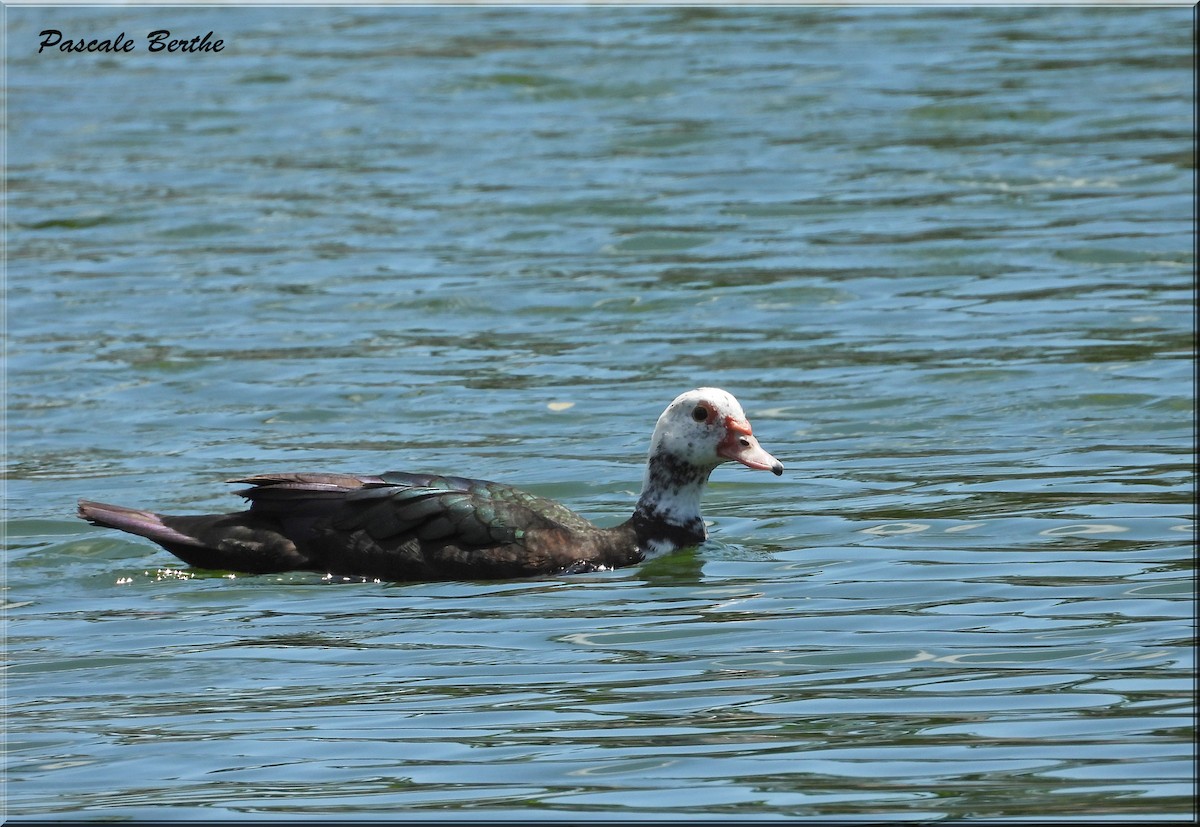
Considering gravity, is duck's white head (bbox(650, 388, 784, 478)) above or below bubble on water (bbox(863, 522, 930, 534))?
above

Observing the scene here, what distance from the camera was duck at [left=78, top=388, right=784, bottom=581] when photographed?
9.97 meters

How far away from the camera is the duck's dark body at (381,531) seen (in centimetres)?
997

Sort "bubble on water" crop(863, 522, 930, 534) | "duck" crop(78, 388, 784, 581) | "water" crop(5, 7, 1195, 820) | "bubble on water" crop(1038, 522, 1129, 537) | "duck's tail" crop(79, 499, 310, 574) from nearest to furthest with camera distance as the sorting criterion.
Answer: "water" crop(5, 7, 1195, 820), "duck" crop(78, 388, 784, 581), "duck's tail" crop(79, 499, 310, 574), "bubble on water" crop(1038, 522, 1129, 537), "bubble on water" crop(863, 522, 930, 534)

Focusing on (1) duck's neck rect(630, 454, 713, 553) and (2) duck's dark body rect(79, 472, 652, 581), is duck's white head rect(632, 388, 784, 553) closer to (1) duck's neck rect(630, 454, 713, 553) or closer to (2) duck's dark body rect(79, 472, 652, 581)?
(1) duck's neck rect(630, 454, 713, 553)

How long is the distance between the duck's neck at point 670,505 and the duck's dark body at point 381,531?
317 millimetres

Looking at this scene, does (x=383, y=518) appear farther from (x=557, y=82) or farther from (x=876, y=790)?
(x=557, y=82)

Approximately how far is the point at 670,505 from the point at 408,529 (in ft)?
4.37

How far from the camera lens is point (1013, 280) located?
16.2m

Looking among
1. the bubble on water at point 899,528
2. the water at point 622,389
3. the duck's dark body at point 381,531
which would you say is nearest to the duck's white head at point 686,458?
the water at point 622,389

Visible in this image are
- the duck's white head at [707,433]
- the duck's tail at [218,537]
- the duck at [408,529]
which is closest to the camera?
the duck at [408,529]

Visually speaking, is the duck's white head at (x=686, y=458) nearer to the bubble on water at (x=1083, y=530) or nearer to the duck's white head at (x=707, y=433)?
the duck's white head at (x=707, y=433)

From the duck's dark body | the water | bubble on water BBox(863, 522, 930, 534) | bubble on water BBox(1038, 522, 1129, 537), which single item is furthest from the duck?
bubble on water BBox(1038, 522, 1129, 537)

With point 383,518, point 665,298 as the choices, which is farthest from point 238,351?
point 383,518

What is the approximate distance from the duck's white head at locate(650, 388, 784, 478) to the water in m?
0.47
